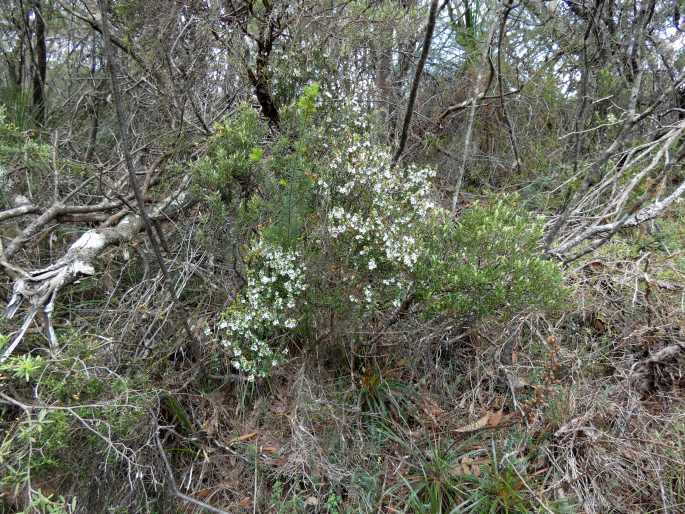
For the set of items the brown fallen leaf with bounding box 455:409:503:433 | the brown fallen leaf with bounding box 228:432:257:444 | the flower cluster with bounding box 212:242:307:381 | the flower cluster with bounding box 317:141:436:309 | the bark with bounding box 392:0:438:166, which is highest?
the bark with bounding box 392:0:438:166

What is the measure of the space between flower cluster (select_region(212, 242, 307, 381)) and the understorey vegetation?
0.02 meters

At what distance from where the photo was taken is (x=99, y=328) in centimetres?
260

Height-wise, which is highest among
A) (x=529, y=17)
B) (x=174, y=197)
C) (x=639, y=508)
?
(x=529, y=17)

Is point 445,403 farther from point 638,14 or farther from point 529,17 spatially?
point 529,17

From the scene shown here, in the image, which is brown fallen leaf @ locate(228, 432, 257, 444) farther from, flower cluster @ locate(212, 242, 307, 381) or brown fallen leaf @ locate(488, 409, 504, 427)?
brown fallen leaf @ locate(488, 409, 504, 427)

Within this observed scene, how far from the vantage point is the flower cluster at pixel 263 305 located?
7.52ft

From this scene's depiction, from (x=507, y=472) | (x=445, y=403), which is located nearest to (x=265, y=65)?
(x=445, y=403)

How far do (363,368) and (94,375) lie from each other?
1.42 meters

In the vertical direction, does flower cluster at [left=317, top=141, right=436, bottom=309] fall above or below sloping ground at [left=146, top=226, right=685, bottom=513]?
above

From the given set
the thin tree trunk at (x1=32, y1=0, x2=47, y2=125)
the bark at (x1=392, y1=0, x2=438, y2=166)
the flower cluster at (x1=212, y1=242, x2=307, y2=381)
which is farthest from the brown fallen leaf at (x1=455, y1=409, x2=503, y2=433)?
the thin tree trunk at (x1=32, y1=0, x2=47, y2=125)

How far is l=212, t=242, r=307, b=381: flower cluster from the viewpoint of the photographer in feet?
7.52

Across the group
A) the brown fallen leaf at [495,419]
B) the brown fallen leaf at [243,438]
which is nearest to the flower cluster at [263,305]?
the brown fallen leaf at [243,438]

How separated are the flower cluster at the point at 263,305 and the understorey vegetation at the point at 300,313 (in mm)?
17

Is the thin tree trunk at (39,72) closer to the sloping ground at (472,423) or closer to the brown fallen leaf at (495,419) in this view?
the sloping ground at (472,423)
